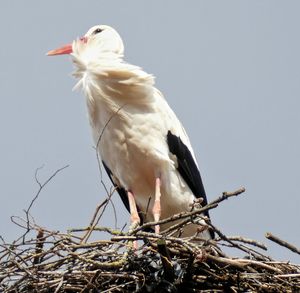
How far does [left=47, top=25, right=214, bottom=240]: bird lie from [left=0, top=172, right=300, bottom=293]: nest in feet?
2.83

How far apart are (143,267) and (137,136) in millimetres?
1198

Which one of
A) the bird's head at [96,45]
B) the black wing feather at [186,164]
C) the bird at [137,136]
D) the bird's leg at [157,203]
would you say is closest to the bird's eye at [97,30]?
the bird's head at [96,45]

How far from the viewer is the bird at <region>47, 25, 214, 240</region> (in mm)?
6211

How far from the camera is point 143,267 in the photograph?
5215mm

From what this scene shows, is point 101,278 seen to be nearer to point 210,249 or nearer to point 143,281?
point 143,281

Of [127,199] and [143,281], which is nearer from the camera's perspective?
[143,281]

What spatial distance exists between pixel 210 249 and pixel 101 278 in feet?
1.89

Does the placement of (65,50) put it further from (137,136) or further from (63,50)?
(137,136)

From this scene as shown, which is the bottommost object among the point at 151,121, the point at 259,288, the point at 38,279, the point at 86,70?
the point at 259,288

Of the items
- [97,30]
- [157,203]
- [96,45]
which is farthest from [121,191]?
[97,30]

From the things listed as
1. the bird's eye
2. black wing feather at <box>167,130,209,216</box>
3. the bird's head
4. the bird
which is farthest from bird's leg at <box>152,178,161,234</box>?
the bird's eye

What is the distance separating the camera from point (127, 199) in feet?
21.8

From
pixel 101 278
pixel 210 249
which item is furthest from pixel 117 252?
pixel 210 249

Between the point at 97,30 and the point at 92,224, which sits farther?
the point at 97,30
